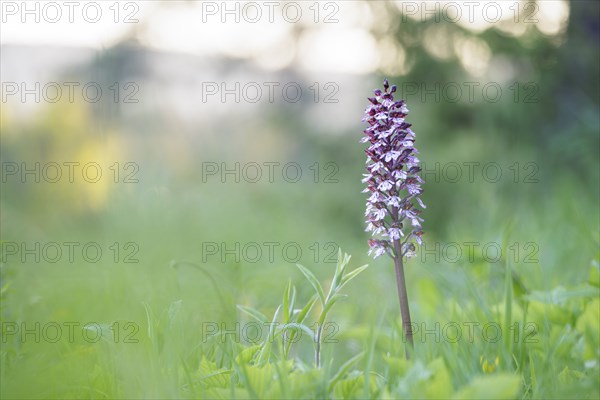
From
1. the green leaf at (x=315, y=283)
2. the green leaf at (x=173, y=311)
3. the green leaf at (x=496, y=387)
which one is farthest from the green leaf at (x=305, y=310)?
the green leaf at (x=496, y=387)

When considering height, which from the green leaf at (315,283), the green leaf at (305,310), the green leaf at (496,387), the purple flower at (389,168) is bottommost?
the green leaf at (496,387)

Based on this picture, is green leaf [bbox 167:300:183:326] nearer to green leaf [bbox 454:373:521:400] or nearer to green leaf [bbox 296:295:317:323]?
green leaf [bbox 296:295:317:323]

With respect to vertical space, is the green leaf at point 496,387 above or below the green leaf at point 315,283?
below

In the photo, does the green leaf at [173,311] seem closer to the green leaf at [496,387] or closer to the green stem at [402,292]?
the green stem at [402,292]

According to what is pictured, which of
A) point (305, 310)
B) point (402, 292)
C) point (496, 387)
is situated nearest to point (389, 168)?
point (402, 292)

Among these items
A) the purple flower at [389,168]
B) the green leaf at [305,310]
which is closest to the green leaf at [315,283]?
the green leaf at [305,310]

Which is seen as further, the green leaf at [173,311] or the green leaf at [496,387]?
the green leaf at [173,311]

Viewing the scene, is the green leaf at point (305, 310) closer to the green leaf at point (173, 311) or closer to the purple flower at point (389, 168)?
the purple flower at point (389, 168)

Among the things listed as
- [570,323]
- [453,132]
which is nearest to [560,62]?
[453,132]

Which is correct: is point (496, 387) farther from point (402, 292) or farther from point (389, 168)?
point (389, 168)
